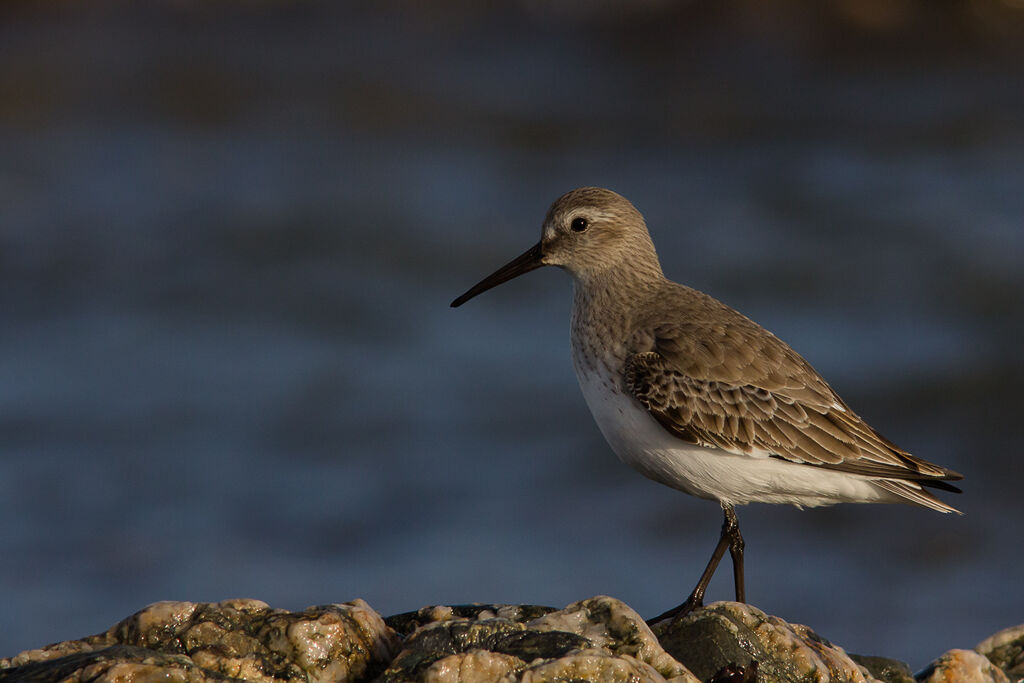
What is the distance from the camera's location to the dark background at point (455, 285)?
10.4 metres

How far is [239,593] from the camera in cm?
973

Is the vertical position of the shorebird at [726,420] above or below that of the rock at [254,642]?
above

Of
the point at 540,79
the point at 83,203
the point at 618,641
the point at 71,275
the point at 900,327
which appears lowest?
the point at 618,641

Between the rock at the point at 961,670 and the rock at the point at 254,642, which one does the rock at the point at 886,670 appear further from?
the rock at the point at 254,642

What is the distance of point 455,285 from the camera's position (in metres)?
15.0

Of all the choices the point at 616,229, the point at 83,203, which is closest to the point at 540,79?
the point at 83,203

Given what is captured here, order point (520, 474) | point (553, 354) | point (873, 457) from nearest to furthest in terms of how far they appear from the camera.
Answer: point (873, 457), point (520, 474), point (553, 354)

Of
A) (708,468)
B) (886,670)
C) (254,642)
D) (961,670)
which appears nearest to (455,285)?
(708,468)

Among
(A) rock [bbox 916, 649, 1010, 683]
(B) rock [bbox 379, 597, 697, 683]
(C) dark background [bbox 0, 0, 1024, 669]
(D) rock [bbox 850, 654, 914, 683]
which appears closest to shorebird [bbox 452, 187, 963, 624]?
(D) rock [bbox 850, 654, 914, 683]

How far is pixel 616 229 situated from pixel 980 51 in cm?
1413

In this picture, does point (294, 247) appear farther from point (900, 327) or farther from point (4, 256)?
point (900, 327)

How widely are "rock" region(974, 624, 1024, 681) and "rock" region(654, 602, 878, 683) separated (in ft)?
3.81

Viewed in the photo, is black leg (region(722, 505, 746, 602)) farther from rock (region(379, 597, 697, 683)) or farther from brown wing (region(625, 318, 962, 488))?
rock (region(379, 597, 697, 683))

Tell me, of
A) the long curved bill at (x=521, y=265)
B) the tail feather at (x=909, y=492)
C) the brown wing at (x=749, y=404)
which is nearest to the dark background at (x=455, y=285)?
the long curved bill at (x=521, y=265)
